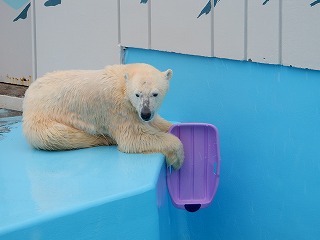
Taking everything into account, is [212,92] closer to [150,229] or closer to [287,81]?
[287,81]

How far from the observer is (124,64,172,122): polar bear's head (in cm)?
262

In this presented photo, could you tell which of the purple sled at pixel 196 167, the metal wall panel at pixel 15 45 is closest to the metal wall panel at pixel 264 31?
the purple sled at pixel 196 167

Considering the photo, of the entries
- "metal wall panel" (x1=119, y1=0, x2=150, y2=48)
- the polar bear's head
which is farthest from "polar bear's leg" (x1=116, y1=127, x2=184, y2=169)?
"metal wall panel" (x1=119, y1=0, x2=150, y2=48)

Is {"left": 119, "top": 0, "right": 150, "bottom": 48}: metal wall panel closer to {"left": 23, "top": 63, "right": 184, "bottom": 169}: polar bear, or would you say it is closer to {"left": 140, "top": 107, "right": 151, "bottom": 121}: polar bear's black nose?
{"left": 23, "top": 63, "right": 184, "bottom": 169}: polar bear

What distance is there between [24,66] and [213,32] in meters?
1.48

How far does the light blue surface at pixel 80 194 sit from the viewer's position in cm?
202

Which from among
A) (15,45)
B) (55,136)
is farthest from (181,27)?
(15,45)

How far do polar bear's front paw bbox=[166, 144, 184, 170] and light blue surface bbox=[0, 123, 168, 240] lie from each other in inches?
3.2

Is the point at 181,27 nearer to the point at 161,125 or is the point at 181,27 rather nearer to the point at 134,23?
the point at 134,23

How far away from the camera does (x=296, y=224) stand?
3014 mm

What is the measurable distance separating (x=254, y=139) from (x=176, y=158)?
0.42 m

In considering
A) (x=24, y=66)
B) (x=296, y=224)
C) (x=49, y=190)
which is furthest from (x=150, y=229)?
(x=24, y=66)

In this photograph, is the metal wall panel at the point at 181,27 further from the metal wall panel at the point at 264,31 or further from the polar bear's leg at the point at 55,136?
the polar bear's leg at the point at 55,136

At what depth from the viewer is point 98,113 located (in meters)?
2.81
